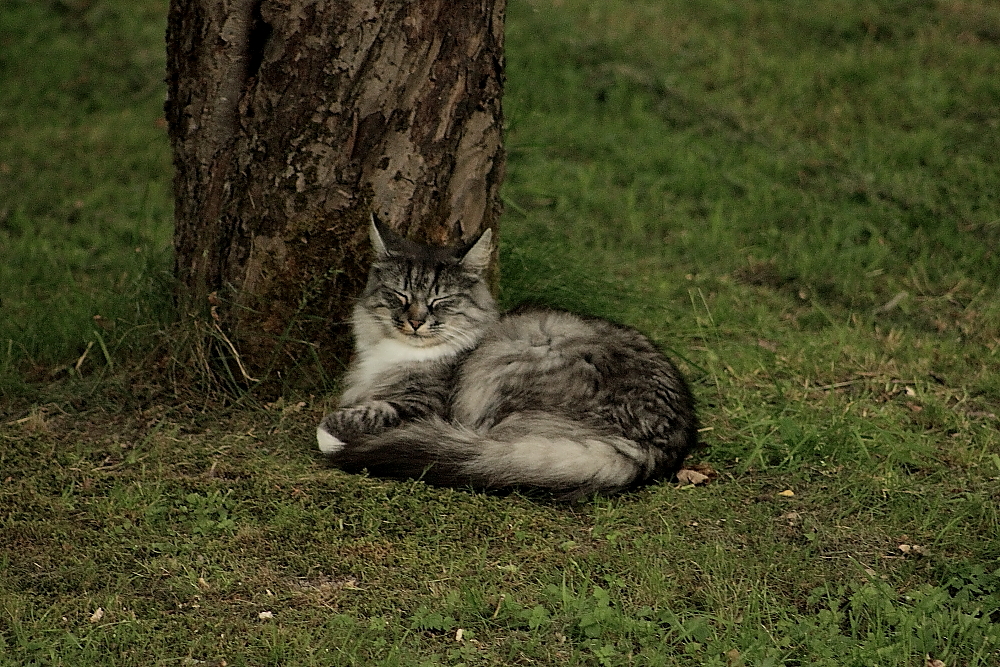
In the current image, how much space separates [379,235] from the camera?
13.2ft

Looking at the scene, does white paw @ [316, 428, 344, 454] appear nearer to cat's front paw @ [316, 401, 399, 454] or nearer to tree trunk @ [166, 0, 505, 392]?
cat's front paw @ [316, 401, 399, 454]

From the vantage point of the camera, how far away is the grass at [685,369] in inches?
118

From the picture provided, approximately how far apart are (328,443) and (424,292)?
0.66 metres

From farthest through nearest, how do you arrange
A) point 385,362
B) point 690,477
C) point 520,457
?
1. point 385,362
2. point 690,477
3. point 520,457

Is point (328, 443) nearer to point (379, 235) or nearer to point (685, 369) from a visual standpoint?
point (379, 235)

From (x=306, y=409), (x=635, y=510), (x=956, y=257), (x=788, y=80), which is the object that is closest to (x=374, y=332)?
(x=306, y=409)

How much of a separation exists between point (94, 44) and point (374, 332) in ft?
18.4

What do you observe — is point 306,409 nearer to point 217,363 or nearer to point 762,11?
point 217,363

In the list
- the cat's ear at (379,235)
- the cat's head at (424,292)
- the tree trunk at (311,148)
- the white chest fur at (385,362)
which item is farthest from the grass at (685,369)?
the cat's ear at (379,235)

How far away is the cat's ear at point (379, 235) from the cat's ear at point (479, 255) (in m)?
0.29

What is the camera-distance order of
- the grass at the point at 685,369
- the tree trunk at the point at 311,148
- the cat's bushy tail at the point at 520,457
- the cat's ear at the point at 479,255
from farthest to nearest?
the cat's ear at the point at 479,255
the tree trunk at the point at 311,148
the cat's bushy tail at the point at 520,457
the grass at the point at 685,369

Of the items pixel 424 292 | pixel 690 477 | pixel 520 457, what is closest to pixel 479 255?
pixel 424 292

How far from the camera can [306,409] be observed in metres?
4.27

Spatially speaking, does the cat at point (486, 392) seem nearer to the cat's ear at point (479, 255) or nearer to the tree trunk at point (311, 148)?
the cat's ear at point (479, 255)
